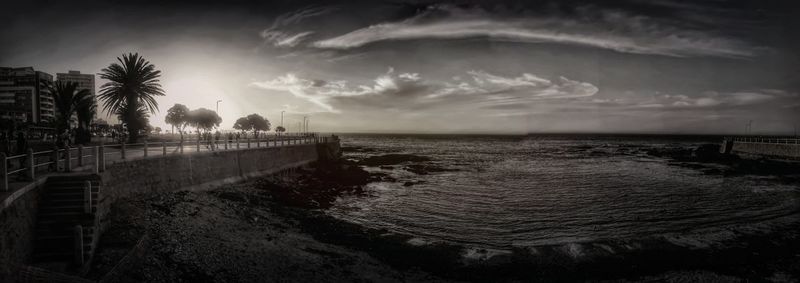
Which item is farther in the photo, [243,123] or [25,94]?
[25,94]

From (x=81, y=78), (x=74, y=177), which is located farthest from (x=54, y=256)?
(x=81, y=78)

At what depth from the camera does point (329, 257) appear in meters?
12.9

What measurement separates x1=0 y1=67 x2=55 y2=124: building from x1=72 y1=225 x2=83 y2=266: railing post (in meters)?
131

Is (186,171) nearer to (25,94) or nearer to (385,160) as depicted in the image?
(385,160)

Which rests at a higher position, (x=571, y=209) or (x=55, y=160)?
(x=55, y=160)

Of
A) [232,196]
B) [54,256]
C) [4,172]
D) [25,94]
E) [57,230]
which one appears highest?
[25,94]

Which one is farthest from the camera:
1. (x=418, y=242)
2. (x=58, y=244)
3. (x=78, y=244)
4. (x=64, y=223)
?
(x=418, y=242)

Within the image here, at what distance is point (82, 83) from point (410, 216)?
205m

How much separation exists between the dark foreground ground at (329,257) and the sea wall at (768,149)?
4584cm

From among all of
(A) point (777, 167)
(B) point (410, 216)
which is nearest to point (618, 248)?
(B) point (410, 216)

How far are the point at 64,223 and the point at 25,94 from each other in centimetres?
14531

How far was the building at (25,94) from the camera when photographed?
108m

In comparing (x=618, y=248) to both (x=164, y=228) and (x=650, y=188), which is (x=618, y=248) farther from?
(x=650, y=188)

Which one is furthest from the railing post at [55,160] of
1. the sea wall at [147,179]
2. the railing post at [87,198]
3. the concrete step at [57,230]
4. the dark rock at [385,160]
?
the dark rock at [385,160]
